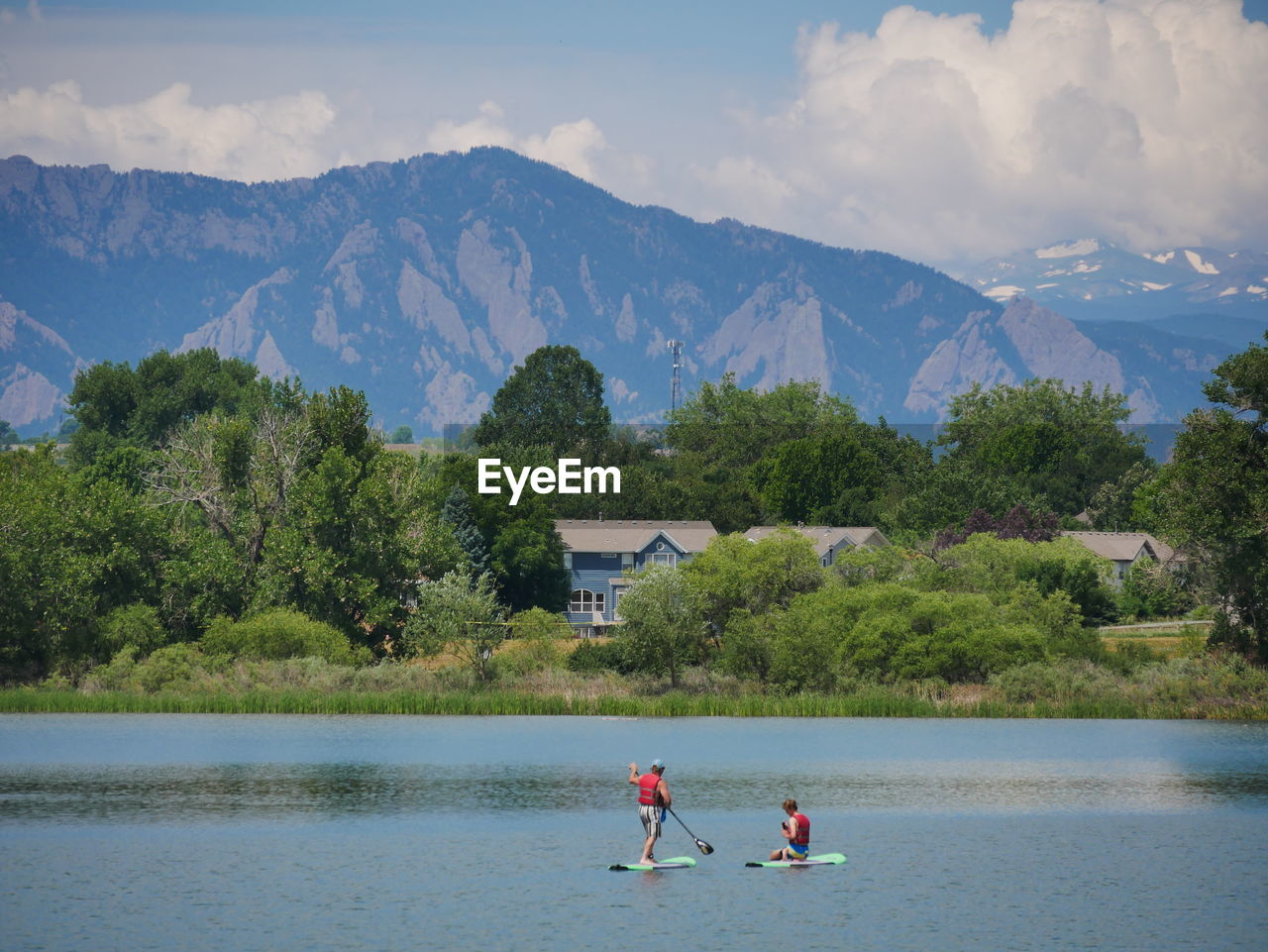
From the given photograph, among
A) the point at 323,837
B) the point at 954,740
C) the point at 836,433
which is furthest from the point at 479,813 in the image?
the point at 836,433

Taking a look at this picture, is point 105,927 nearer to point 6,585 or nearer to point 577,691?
point 577,691

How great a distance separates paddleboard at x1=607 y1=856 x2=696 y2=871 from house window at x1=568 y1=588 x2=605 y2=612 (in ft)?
277

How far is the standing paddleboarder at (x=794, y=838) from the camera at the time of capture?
41528 mm

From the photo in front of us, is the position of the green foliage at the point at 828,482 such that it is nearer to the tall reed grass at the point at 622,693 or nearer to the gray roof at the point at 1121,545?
the gray roof at the point at 1121,545

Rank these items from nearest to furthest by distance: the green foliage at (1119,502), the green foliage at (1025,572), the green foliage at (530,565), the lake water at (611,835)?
the lake water at (611,835) → the green foliage at (1025,572) → the green foliage at (530,565) → the green foliage at (1119,502)

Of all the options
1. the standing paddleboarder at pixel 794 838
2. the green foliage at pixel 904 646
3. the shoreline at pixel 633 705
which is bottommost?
the standing paddleboarder at pixel 794 838

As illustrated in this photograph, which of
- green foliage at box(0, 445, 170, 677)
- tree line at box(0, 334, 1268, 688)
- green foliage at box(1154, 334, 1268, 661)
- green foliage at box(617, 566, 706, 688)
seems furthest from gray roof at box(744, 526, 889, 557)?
green foliage at box(0, 445, 170, 677)

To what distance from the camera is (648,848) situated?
41.8 metres

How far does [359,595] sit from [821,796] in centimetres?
3694

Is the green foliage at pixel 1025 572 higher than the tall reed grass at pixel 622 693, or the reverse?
the green foliage at pixel 1025 572

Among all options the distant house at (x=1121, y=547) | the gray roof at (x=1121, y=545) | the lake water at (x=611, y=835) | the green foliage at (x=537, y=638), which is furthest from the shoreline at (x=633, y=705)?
the gray roof at (x=1121, y=545)

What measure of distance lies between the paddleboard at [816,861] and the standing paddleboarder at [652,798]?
11.0 ft

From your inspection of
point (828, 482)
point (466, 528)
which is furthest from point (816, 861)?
point (828, 482)

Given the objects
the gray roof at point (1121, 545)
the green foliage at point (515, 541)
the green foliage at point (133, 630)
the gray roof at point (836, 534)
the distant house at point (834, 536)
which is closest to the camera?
the green foliage at point (133, 630)
